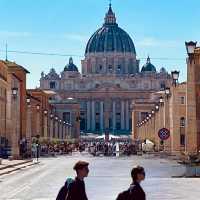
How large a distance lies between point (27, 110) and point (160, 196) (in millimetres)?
59454

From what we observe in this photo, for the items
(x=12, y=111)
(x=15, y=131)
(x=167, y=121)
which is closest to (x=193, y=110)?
(x=15, y=131)

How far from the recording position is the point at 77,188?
1015 cm

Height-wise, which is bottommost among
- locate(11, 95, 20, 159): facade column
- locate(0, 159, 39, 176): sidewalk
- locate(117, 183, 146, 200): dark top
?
locate(0, 159, 39, 176): sidewalk

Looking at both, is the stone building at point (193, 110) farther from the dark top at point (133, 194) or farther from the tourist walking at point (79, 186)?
the dark top at point (133, 194)

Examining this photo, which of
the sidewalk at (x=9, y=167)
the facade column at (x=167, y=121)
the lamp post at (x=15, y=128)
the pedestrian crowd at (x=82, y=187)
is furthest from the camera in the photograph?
the facade column at (x=167, y=121)

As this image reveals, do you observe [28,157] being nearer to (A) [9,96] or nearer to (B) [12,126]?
(B) [12,126]

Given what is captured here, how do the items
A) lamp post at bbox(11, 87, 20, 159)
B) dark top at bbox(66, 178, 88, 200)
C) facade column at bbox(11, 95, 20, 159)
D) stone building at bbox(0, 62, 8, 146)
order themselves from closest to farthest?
dark top at bbox(66, 178, 88, 200) → lamp post at bbox(11, 87, 20, 159) → facade column at bbox(11, 95, 20, 159) → stone building at bbox(0, 62, 8, 146)

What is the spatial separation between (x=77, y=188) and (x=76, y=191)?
0.17ft

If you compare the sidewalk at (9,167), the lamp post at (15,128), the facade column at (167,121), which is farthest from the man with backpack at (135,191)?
the facade column at (167,121)

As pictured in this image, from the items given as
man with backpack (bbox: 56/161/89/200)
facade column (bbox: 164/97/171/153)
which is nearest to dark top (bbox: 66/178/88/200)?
man with backpack (bbox: 56/161/89/200)

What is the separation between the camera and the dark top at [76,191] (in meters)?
10.1

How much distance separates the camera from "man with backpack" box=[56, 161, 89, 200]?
10.1 m

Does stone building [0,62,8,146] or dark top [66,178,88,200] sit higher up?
stone building [0,62,8,146]

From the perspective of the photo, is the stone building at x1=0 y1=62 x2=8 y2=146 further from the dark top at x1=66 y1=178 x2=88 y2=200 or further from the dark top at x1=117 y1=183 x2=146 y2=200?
the dark top at x1=117 y1=183 x2=146 y2=200
